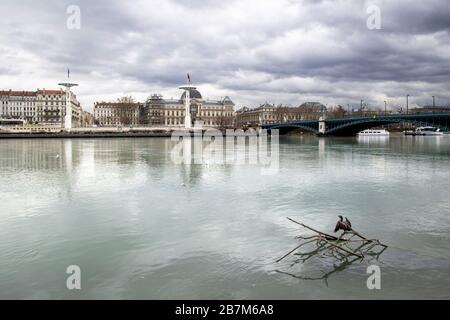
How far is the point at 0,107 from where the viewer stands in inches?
5738

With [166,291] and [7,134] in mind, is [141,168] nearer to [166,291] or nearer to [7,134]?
[166,291]

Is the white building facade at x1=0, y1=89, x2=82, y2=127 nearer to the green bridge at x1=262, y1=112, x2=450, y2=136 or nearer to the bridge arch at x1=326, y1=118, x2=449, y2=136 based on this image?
the green bridge at x1=262, y1=112, x2=450, y2=136

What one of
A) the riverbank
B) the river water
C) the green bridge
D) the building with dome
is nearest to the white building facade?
the building with dome

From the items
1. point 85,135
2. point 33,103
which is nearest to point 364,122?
point 85,135

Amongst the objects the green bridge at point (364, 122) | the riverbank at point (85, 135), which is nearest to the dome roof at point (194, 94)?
the green bridge at point (364, 122)

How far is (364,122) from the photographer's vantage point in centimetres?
6656

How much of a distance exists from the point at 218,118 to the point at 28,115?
6622 centimetres

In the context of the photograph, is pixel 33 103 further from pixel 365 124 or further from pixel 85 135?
pixel 365 124

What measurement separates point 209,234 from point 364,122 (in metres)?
60.9

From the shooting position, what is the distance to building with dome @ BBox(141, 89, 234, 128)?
510 ft

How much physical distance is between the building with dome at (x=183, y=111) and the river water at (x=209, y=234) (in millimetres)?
132549

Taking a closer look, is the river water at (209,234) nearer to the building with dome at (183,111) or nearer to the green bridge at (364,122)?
the green bridge at (364,122)

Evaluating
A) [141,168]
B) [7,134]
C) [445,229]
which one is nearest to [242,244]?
[445,229]

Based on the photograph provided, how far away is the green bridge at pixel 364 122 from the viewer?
2114 inches
